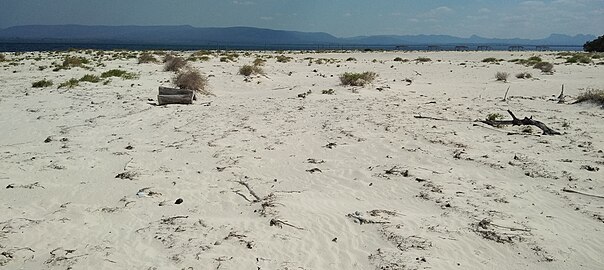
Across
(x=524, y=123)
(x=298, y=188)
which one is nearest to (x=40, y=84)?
(x=298, y=188)

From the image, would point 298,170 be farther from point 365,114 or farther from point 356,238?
point 365,114

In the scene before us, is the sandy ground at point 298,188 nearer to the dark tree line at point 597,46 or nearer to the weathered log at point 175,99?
the weathered log at point 175,99

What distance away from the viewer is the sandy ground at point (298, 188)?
14.8 feet

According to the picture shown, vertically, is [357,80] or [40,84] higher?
[357,80]

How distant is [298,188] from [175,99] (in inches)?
333

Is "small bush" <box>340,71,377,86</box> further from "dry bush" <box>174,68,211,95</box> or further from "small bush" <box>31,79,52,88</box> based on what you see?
"small bush" <box>31,79,52,88</box>

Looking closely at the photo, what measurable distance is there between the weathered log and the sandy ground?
0.93 m

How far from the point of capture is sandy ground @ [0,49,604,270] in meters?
4.51

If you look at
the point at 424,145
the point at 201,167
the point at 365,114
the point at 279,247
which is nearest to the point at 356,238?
the point at 279,247

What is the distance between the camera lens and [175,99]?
1352 centimetres

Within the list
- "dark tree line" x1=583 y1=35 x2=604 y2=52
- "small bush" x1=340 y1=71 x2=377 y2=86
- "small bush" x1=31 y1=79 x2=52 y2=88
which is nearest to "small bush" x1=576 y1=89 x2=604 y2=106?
"small bush" x1=340 y1=71 x2=377 y2=86

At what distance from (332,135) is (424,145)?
208 centimetres

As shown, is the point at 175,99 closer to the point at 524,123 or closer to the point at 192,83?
the point at 192,83

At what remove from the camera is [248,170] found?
283 inches
